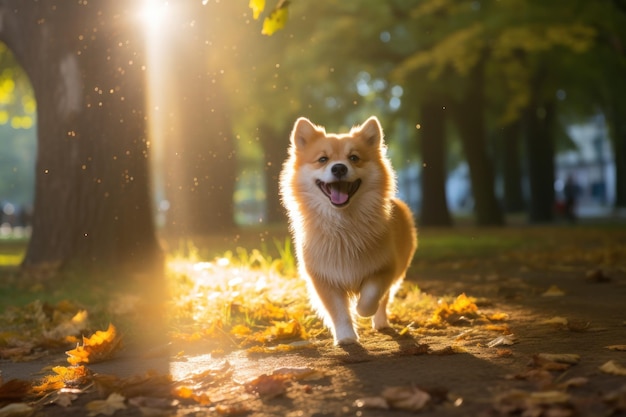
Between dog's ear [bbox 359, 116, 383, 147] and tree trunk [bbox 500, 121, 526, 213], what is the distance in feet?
90.6

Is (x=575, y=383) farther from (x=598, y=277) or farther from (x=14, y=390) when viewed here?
(x=598, y=277)

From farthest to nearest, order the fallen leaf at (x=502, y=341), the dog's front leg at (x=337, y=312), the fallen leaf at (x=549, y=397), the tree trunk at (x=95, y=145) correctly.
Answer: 1. the tree trunk at (x=95, y=145)
2. the dog's front leg at (x=337, y=312)
3. the fallen leaf at (x=502, y=341)
4. the fallen leaf at (x=549, y=397)

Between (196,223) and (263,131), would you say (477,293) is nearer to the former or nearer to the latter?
(196,223)

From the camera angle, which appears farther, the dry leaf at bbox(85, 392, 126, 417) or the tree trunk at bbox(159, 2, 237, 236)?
the tree trunk at bbox(159, 2, 237, 236)

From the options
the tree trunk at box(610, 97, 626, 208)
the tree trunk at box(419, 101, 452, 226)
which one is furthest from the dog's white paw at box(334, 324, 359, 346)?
the tree trunk at box(610, 97, 626, 208)

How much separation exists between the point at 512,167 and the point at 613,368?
3225 centimetres

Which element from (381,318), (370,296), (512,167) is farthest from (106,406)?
(512,167)

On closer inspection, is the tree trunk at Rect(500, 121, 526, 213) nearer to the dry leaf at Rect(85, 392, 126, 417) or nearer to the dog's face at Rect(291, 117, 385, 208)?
the dog's face at Rect(291, 117, 385, 208)

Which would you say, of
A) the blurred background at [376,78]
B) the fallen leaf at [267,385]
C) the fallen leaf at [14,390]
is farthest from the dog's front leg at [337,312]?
the blurred background at [376,78]

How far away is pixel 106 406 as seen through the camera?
13.3 ft

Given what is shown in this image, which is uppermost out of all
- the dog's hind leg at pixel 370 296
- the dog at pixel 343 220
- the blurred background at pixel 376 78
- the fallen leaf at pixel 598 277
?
the blurred background at pixel 376 78

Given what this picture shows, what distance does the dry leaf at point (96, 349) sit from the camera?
5.44 m

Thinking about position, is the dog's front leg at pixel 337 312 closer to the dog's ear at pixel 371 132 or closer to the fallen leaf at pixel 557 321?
the dog's ear at pixel 371 132

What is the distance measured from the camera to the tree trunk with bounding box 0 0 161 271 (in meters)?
9.96
